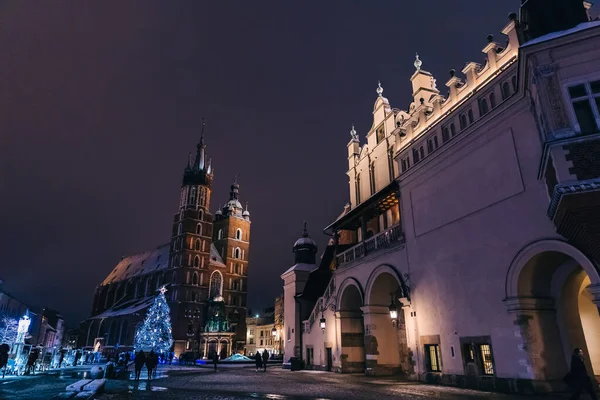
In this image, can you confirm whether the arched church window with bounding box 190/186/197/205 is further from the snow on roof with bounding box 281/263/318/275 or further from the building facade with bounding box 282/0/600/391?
the building facade with bounding box 282/0/600/391

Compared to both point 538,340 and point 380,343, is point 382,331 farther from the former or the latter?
point 538,340

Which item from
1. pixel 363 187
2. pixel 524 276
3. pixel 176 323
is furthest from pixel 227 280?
pixel 524 276

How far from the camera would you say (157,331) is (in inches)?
2235

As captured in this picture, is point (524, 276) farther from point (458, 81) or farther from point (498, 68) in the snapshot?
point (458, 81)

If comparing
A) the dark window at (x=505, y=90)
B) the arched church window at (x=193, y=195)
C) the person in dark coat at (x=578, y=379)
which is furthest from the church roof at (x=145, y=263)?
the person in dark coat at (x=578, y=379)

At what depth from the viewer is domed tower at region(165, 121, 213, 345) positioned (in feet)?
238

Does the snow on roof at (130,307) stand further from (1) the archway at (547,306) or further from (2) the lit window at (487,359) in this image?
(1) the archway at (547,306)

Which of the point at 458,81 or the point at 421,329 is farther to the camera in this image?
the point at 458,81

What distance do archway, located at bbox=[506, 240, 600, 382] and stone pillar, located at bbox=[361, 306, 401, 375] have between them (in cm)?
1005

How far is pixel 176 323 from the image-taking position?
70.2 m

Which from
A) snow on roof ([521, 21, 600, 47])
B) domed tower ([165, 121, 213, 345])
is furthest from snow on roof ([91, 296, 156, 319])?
snow on roof ([521, 21, 600, 47])

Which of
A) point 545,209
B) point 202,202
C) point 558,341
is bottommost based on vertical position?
point 558,341

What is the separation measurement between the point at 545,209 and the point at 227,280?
79.3m

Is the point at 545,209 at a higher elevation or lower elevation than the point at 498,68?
lower
